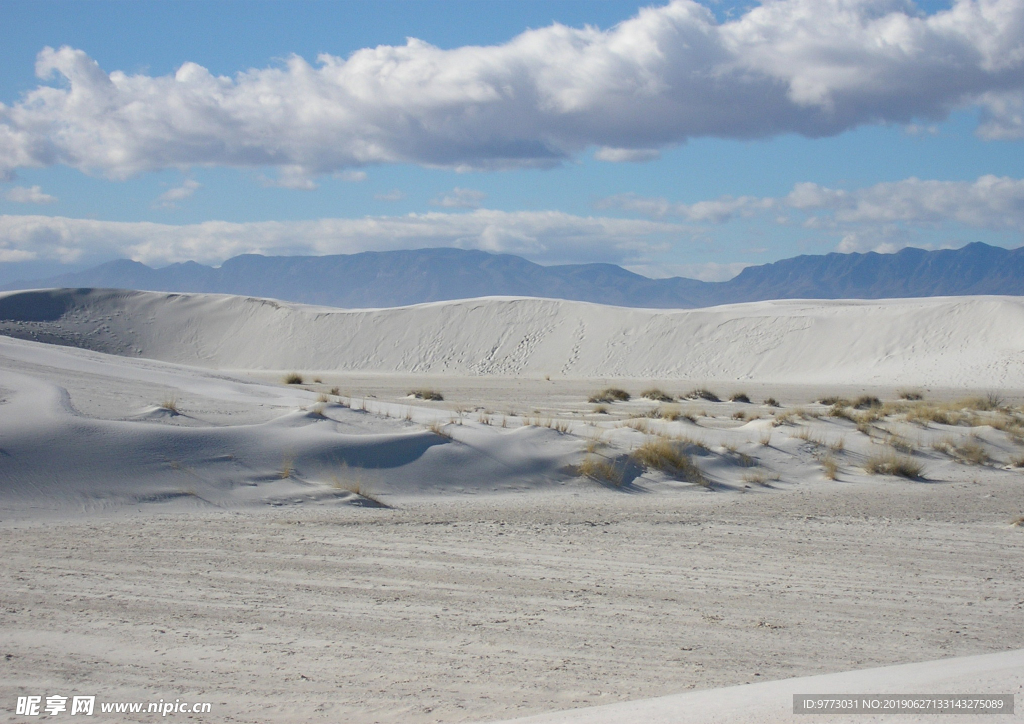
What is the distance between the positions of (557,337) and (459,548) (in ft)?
152

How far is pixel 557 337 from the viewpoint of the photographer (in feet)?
177

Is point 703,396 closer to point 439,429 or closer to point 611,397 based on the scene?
point 611,397

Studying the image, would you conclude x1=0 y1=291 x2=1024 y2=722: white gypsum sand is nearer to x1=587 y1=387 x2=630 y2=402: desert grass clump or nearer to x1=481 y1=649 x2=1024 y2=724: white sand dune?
x1=481 y1=649 x2=1024 y2=724: white sand dune

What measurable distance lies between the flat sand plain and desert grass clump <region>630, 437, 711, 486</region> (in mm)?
2387

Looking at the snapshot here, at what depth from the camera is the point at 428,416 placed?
610 inches

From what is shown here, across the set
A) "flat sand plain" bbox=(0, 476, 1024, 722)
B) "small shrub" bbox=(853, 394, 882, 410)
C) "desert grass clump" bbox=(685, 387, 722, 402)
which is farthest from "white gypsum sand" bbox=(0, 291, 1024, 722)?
"desert grass clump" bbox=(685, 387, 722, 402)

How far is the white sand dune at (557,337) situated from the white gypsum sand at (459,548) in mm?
25281

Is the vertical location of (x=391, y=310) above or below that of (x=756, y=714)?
above

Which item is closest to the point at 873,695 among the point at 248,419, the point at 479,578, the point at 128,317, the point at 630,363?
the point at 479,578

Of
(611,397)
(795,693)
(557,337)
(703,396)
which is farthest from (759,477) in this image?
(557,337)

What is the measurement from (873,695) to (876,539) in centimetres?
513

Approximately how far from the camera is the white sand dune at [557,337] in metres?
43.7

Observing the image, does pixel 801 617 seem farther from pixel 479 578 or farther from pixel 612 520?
pixel 612 520

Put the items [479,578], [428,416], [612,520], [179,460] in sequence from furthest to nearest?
[428,416], [179,460], [612,520], [479,578]
